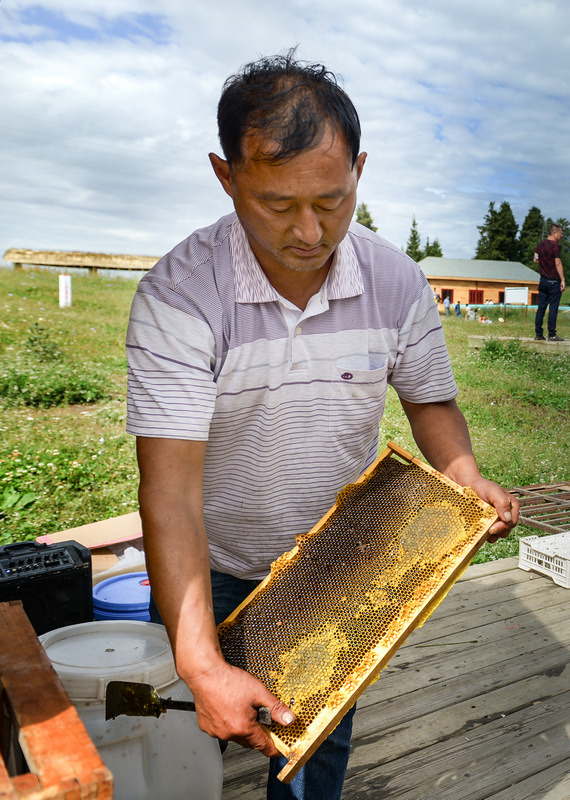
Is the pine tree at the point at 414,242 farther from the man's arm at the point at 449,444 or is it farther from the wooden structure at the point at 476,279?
the man's arm at the point at 449,444

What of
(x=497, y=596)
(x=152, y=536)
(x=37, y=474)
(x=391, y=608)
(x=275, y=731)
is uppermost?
(x=152, y=536)

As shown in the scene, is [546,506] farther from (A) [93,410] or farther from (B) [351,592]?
(A) [93,410]

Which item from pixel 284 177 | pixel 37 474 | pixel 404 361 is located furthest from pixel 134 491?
pixel 284 177

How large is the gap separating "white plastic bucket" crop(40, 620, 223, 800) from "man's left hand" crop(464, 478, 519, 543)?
879mm

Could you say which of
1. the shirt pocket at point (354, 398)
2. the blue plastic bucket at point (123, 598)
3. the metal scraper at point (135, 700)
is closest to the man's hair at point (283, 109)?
the shirt pocket at point (354, 398)

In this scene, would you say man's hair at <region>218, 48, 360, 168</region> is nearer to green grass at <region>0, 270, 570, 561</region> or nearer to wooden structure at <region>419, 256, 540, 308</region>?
green grass at <region>0, 270, 570, 561</region>

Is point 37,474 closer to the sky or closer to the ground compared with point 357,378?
closer to the ground

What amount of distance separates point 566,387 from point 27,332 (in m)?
6.18

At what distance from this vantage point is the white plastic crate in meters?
3.72

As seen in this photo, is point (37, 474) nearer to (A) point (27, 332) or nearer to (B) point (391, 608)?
(A) point (27, 332)

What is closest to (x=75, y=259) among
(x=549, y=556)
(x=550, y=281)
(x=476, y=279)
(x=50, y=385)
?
(x=50, y=385)

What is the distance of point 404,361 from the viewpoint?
1.80 m

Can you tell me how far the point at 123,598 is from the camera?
2600mm

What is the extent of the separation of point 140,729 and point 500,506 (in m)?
1.02
